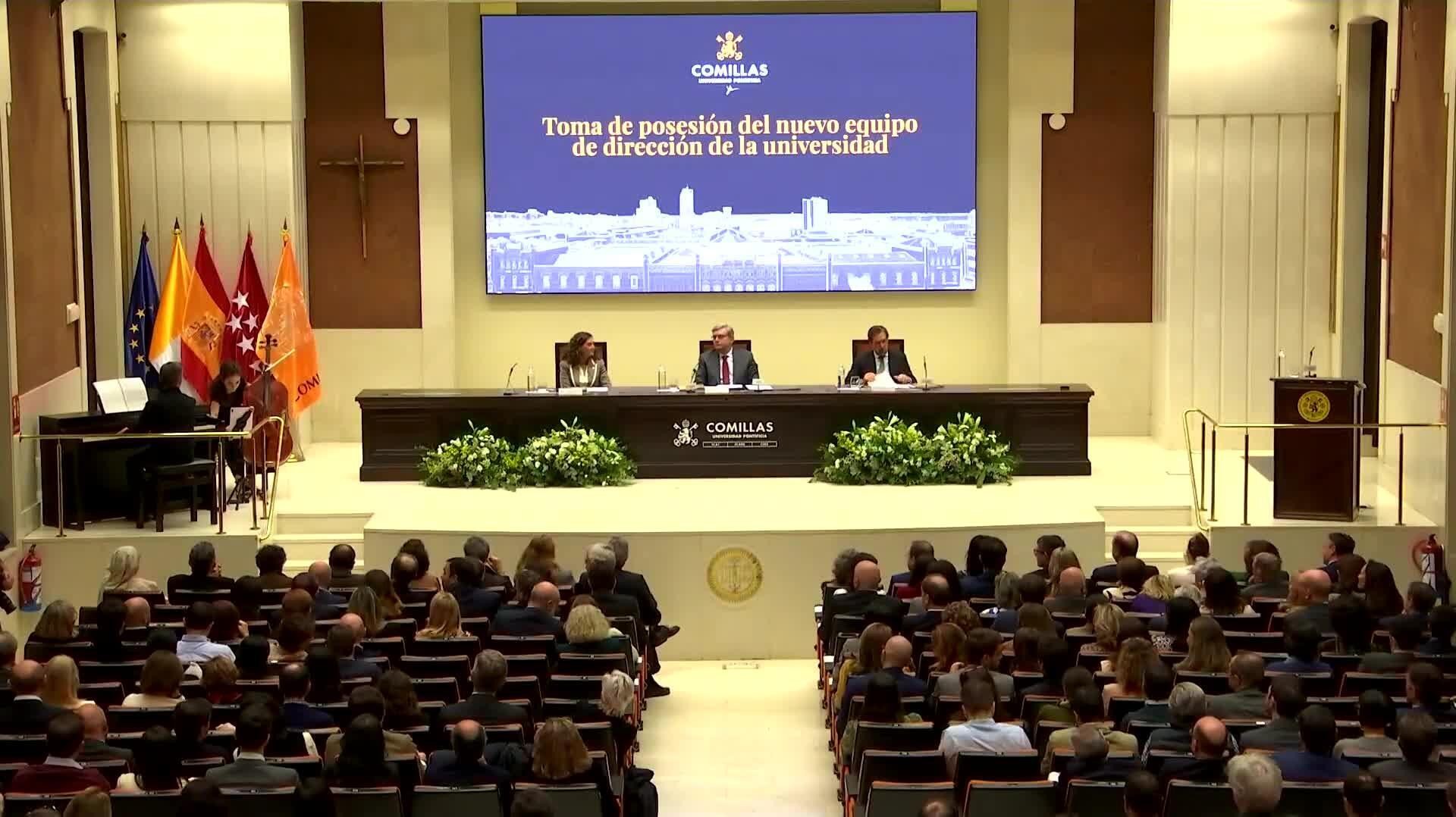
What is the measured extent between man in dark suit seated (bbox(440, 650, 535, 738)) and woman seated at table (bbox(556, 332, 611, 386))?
7.36m

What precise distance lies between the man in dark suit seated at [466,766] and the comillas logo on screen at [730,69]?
11003 millimetres

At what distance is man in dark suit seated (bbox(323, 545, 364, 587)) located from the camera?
11.5 meters

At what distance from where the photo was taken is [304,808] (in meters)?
7.18

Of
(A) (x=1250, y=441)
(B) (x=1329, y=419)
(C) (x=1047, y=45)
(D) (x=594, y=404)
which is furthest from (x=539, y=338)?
(B) (x=1329, y=419)

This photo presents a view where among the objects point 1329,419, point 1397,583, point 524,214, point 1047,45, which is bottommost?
point 1397,583

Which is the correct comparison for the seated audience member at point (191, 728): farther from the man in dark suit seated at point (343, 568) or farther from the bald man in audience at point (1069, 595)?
the bald man in audience at point (1069, 595)

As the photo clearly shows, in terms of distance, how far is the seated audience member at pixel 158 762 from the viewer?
7.67 meters

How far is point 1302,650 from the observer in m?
9.15

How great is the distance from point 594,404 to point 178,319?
399 centimetres

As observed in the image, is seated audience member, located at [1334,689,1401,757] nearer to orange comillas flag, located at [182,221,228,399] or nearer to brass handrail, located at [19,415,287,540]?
brass handrail, located at [19,415,287,540]

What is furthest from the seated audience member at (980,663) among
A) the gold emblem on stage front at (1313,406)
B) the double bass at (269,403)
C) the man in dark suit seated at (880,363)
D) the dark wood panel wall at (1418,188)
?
the double bass at (269,403)

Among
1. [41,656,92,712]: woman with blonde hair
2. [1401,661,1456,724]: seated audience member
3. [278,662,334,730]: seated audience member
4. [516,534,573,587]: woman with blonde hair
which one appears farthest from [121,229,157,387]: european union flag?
[1401,661,1456,724]: seated audience member

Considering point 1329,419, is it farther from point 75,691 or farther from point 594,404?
point 75,691

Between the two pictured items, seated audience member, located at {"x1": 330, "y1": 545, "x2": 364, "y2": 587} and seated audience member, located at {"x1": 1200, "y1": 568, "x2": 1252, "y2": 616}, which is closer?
seated audience member, located at {"x1": 1200, "y1": 568, "x2": 1252, "y2": 616}
